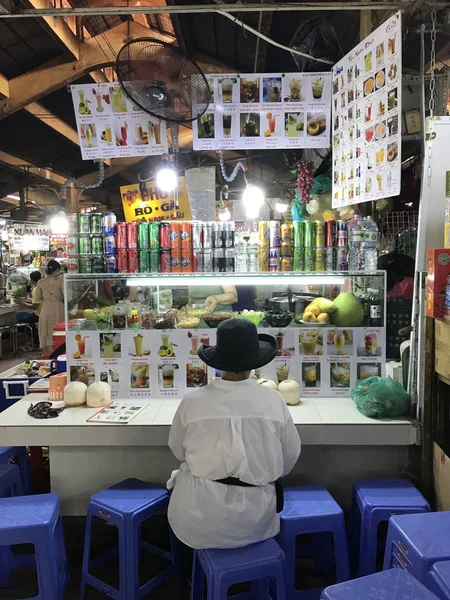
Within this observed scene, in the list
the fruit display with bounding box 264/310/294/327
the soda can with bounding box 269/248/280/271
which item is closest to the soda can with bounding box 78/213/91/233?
the soda can with bounding box 269/248/280/271

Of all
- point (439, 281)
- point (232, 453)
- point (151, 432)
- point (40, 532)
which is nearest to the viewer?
point (232, 453)

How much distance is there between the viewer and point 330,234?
3605 millimetres

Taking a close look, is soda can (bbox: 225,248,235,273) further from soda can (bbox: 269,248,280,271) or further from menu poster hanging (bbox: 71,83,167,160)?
menu poster hanging (bbox: 71,83,167,160)

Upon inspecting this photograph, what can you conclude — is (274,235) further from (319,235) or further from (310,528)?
(310,528)

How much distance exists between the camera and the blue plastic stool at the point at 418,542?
6.75 feet

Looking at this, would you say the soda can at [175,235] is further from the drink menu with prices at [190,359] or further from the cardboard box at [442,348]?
the cardboard box at [442,348]

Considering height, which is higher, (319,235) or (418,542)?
(319,235)

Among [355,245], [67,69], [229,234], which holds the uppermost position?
[67,69]

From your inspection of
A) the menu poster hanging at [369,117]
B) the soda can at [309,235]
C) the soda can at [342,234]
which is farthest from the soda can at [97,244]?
the menu poster hanging at [369,117]

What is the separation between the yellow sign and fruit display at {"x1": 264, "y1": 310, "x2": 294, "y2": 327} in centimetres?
508

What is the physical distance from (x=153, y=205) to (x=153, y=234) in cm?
512

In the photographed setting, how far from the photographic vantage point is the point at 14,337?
1112 centimetres

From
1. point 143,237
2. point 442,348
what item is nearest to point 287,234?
point 143,237

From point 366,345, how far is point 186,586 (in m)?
2.00
